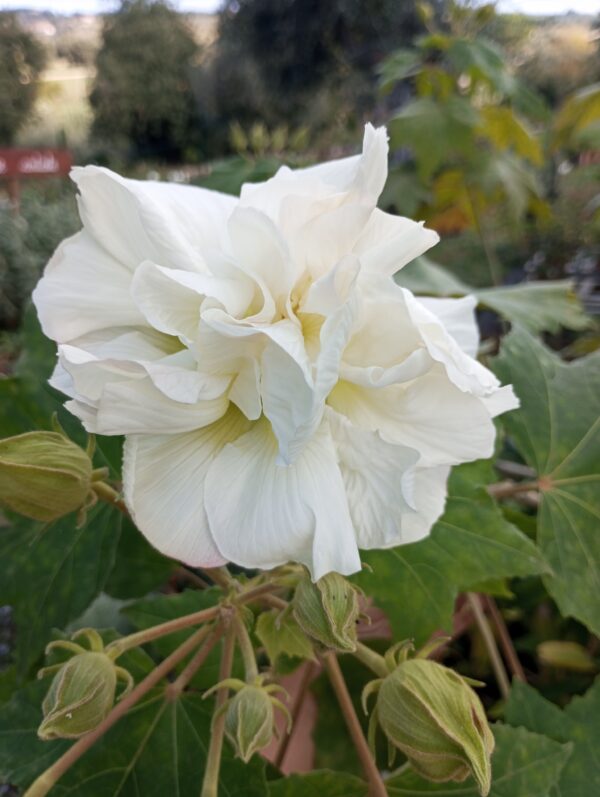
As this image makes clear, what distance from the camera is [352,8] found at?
4.90 meters

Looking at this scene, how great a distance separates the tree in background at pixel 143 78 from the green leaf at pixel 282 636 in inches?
278

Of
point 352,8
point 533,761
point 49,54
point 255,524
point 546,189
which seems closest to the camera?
point 255,524

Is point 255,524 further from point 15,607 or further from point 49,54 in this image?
point 49,54

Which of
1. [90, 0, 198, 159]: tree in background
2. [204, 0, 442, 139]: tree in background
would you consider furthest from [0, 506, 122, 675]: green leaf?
[90, 0, 198, 159]: tree in background

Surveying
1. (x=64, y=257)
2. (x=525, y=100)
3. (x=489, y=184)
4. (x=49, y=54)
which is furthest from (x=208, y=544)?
(x=49, y=54)

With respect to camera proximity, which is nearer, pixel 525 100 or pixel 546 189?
pixel 525 100

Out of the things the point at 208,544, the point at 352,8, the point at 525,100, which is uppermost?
the point at 352,8

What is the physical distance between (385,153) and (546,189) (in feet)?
11.6

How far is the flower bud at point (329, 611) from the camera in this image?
291mm

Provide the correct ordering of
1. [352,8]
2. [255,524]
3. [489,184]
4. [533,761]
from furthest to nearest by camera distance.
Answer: [352,8] < [489,184] < [533,761] < [255,524]

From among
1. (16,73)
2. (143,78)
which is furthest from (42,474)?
(16,73)

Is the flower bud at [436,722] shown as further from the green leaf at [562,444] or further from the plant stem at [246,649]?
the green leaf at [562,444]

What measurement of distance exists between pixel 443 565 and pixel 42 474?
246 millimetres

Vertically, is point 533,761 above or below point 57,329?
below
